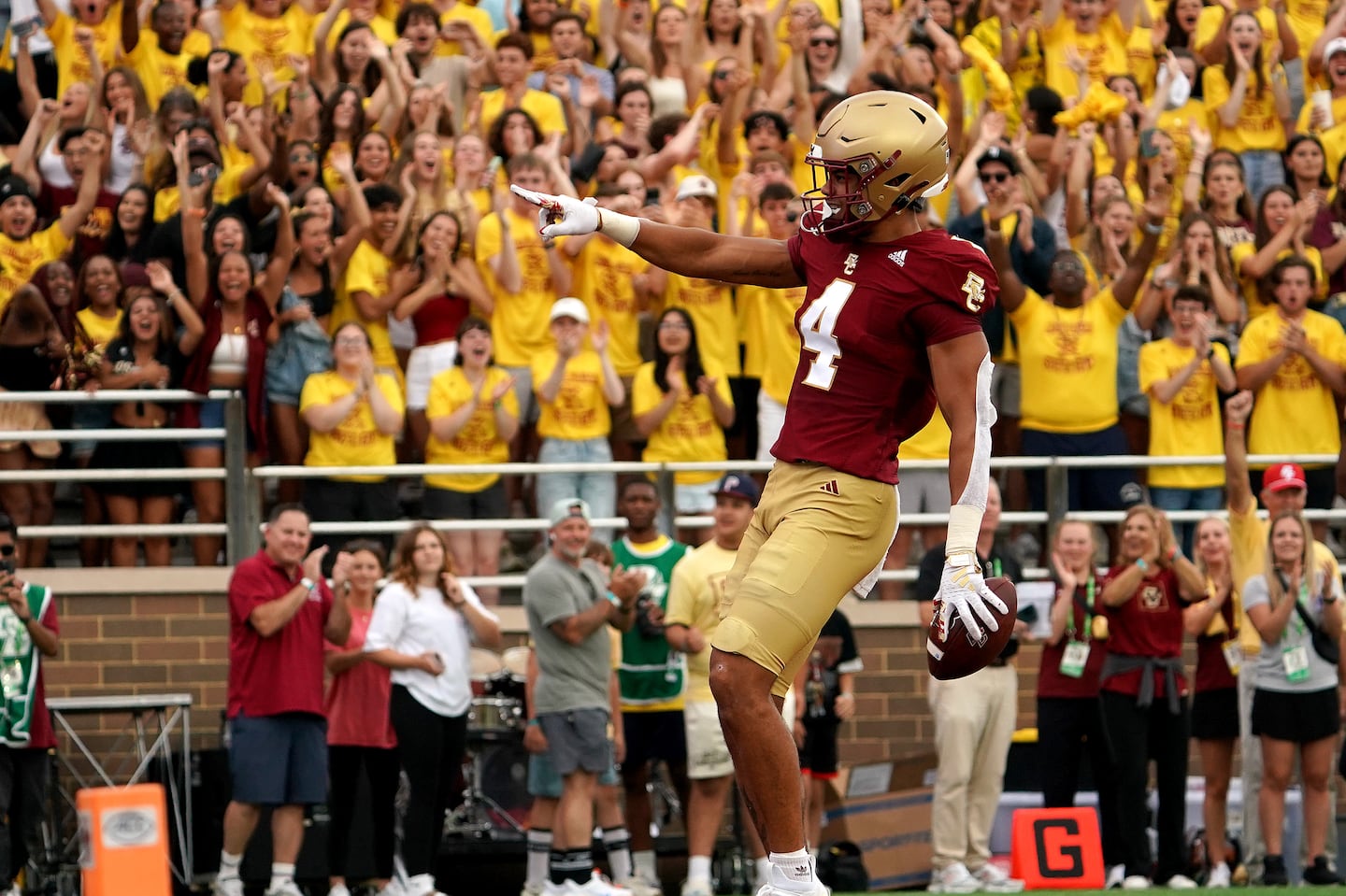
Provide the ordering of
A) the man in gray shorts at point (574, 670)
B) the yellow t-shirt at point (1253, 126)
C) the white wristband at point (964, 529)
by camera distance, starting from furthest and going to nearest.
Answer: the yellow t-shirt at point (1253, 126), the man in gray shorts at point (574, 670), the white wristband at point (964, 529)

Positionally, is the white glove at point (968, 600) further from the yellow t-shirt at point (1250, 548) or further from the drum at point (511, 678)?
the drum at point (511, 678)

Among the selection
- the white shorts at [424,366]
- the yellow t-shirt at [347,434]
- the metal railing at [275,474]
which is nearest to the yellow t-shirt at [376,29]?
the white shorts at [424,366]

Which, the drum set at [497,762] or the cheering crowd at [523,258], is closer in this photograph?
the drum set at [497,762]

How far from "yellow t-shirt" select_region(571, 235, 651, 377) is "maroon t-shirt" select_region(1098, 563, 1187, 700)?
128 inches

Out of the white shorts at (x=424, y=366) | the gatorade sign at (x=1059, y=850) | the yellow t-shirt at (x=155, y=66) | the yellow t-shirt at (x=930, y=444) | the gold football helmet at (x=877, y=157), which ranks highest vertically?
the yellow t-shirt at (x=155, y=66)

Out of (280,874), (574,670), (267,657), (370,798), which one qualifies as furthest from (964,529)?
(370,798)

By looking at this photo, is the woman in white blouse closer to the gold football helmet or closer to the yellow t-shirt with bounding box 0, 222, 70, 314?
the yellow t-shirt with bounding box 0, 222, 70, 314

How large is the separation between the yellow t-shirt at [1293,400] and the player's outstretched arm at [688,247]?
671cm

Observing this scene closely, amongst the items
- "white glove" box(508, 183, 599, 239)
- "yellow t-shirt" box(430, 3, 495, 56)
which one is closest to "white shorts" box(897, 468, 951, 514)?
"yellow t-shirt" box(430, 3, 495, 56)

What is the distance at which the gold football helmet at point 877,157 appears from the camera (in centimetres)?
593

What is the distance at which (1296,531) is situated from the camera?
10859 millimetres

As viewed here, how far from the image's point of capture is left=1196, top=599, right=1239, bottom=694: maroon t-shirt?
11.4 m

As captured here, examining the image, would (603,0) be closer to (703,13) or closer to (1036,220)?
(703,13)

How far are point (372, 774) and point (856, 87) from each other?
5.89 metres
